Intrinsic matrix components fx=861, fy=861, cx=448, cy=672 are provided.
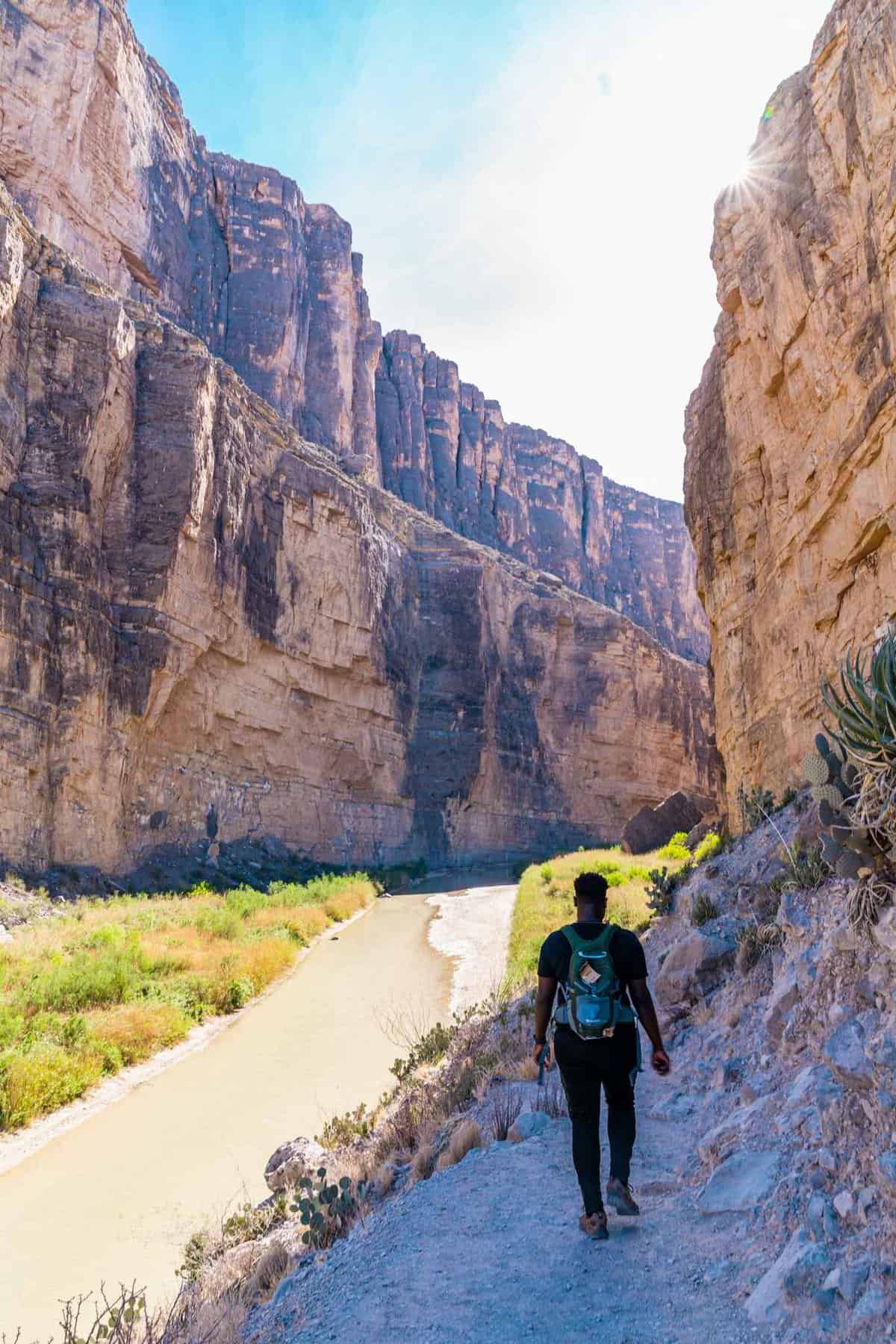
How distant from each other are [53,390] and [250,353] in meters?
46.3

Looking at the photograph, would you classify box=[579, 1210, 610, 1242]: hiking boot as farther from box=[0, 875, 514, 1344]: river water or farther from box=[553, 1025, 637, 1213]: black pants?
box=[0, 875, 514, 1344]: river water

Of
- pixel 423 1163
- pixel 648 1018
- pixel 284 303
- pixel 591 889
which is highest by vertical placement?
pixel 284 303

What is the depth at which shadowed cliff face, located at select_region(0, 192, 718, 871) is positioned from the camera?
24.5 metres

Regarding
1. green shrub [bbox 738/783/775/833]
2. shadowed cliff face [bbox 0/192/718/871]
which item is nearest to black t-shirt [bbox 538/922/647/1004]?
green shrub [bbox 738/783/775/833]

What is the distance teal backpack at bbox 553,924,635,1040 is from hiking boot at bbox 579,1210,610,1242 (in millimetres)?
836

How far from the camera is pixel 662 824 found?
36.9 meters

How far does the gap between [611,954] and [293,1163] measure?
4.27 metres

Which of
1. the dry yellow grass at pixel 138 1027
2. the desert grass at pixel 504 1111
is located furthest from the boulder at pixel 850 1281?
the dry yellow grass at pixel 138 1027

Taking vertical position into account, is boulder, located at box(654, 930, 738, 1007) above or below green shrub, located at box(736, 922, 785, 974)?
below

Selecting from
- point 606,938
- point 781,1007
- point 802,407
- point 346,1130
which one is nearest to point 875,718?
point 781,1007

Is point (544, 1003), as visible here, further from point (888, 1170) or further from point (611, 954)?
point (888, 1170)

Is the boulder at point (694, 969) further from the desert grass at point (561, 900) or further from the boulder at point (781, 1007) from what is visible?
the desert grass at point (561, 900)

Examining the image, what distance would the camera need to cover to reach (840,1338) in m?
2.89

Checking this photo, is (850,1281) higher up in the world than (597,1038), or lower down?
lower down
